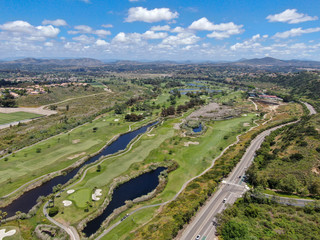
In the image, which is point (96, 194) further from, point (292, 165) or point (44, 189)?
point (292, 165)

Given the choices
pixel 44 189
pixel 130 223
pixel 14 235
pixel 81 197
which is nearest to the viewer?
pixel 14 235

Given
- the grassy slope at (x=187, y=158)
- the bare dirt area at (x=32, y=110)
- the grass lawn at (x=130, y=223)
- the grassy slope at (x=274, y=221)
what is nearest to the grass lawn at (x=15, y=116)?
the bare dirt area at (x=32, y=110)

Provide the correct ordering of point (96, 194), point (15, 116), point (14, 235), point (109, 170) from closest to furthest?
point (14, 235) < point (96, 194) < point (109, 170) < point (15, 116)

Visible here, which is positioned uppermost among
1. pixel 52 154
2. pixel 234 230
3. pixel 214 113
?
pixel 214 113

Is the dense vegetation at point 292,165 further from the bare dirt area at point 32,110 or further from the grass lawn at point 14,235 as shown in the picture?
the bare dirt area at point 32,110

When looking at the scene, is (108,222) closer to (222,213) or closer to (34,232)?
(34,232)

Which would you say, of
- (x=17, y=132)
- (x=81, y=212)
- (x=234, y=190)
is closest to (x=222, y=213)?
(x=234, y=190)

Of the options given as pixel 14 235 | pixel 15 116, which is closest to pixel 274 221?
pixel 14 235
